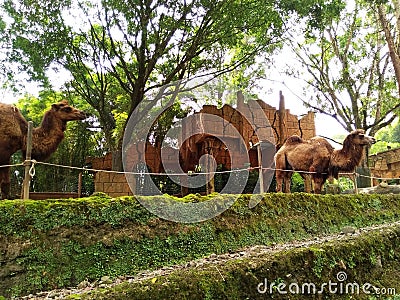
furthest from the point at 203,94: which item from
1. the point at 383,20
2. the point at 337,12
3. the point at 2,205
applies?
the point at 2,205

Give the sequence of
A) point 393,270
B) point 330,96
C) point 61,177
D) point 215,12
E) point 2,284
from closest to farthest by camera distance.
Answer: point 2,284
point 393,270
point 215,12
point 61,177
point 330,96

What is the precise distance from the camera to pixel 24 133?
252 inches

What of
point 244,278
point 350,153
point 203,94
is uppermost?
point 203,94

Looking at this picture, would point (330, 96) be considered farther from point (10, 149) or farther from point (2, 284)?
point (2, 284)

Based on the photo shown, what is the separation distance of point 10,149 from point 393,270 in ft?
20.8

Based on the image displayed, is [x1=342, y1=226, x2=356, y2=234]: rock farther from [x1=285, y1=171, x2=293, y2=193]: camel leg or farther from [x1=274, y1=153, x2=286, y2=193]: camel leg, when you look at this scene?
[x1=274, y1=153, x2=286, y2=193]: camel leg

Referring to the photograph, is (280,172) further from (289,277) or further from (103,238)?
(103,238)

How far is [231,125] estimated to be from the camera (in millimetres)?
11516

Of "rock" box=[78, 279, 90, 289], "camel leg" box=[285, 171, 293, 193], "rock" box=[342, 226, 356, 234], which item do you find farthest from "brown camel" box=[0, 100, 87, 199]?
"rock" box=[342, 226, 356, 234]

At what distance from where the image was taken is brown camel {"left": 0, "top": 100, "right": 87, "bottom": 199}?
612 cm

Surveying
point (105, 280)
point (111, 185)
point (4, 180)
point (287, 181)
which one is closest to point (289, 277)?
point (105, 280)

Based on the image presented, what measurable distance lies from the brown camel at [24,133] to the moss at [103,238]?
314 centimetres

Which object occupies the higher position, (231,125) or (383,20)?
(383,20)

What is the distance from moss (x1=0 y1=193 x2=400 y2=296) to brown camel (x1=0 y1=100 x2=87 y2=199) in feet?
10.3
